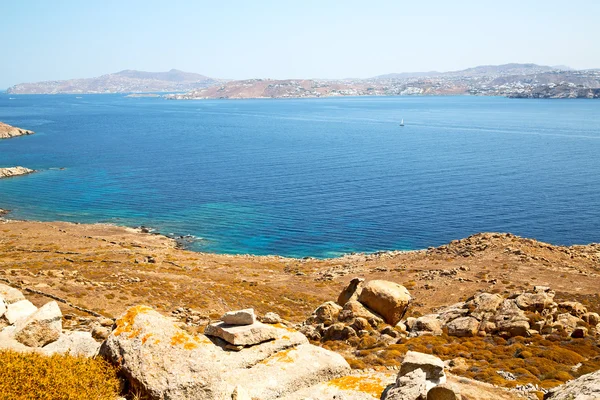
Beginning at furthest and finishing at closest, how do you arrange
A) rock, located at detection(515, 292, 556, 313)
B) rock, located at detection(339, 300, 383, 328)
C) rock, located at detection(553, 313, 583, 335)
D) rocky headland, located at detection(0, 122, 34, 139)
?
rocky headland, located at detection(0, 122, 34, 139), rock, located at detection(515, 292, 556, 313), rock, located at detection(339, 300, 383, 328), rock, located at detection(553, 313, 583, 335)

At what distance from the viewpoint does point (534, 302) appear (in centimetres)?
3173

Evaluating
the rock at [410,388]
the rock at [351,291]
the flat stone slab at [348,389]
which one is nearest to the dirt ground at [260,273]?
the rock at [351,291]

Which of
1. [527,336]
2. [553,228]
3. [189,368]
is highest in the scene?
[189,368]

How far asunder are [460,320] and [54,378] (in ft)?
80.7

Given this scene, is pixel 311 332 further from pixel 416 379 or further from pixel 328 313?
pixel 416 379

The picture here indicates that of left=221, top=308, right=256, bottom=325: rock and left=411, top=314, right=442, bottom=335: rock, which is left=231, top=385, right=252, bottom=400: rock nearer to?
left=221, top=308, right=256, bottom=325: rock

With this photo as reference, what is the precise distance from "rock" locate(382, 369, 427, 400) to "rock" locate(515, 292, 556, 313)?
71.0ft

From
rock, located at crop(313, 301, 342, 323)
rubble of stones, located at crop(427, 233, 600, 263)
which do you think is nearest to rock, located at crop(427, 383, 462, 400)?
rock, located at crop(313, 301, 342, 323)

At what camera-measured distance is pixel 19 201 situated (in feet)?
309

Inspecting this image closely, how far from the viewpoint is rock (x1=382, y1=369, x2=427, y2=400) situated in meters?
12.7

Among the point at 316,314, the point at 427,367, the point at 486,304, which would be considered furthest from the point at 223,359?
the point at 486,304

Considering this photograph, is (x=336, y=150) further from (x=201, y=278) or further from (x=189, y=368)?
(x=189, y=368)

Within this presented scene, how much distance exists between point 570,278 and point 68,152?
151281 millimetres

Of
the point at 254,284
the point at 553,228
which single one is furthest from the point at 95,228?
Answer: the point at 553,228
